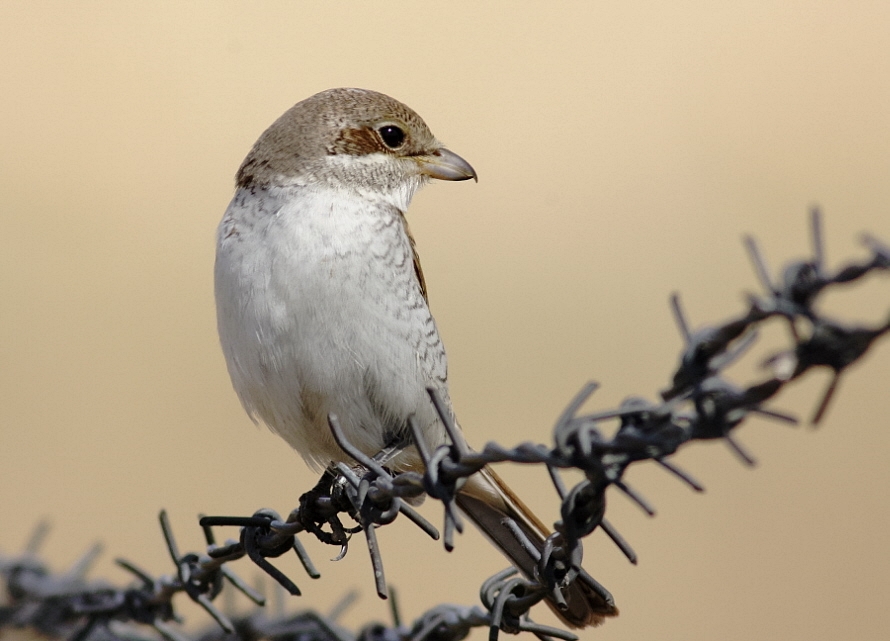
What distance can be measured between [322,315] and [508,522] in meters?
1.13

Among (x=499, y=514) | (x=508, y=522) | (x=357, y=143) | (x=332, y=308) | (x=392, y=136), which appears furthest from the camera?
(x=392, y=136)

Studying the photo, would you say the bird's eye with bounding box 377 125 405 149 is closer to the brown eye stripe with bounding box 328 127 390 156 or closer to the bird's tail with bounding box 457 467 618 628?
the brown eye stripe with bounding box 328 127 390 156

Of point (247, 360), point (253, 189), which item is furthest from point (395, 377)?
point (253, 189)

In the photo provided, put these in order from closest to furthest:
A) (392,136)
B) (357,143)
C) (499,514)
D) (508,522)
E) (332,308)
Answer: (508,522), (332,308), (499,514), (357,143), (392,136)

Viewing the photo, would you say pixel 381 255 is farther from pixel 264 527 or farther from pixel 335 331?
pixel 264 527

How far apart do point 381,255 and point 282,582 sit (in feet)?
3.70

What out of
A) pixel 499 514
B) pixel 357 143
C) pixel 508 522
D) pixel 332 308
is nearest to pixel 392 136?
pixel 357 143

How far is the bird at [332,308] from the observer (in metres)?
2.76

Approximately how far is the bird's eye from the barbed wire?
1066mm

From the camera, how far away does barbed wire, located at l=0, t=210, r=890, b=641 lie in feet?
3.72

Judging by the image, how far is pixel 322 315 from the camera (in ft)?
8.98

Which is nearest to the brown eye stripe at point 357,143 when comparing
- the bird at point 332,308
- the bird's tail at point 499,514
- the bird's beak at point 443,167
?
the bird at point 332,308

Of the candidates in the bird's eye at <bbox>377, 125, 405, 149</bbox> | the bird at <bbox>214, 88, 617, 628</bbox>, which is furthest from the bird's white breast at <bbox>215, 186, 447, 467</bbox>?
the bird's eye at <bbox>377, 125, 405, 149</bbox>

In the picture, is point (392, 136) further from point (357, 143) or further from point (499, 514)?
point (499, 514)
